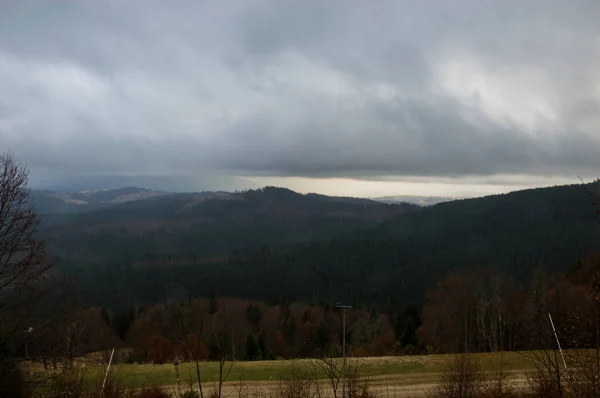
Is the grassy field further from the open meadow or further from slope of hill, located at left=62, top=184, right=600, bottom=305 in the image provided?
slope of hill, located at left=62, top=184, right=600, bottom=305

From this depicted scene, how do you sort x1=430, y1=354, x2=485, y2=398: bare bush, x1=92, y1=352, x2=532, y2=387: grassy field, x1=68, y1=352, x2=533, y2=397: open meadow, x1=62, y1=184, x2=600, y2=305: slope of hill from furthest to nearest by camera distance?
x1=62, y1=184, x2=600, y2=305: slope of hill
x1=92, y1=352, x2=532, y2=387: grassy field
x1=68, y1=352, x2=533, y2=397: open meadow
x1=430, y1=354, x2=485, y2=398: bare bush

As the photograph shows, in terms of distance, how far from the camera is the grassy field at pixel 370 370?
21.4m

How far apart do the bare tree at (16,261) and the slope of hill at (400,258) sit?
88.9m

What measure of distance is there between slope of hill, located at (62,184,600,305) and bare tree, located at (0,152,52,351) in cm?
8889

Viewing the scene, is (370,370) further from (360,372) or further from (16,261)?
(16,261)

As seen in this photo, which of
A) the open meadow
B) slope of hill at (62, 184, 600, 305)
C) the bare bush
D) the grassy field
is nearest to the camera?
the bare bush

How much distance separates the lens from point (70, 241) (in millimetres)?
193125

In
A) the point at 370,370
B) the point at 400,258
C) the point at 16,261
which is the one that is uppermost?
the point at 16,261

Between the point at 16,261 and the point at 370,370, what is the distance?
15513 mm

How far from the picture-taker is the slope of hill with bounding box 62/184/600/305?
376 ft

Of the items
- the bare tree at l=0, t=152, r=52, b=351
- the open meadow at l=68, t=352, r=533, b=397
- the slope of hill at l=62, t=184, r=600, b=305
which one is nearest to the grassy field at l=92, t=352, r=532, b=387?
the open meadow at l=68, t=352, r=533, b=397

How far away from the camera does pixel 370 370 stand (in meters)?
21.9

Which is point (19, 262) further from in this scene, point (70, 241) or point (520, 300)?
point (70, 241)

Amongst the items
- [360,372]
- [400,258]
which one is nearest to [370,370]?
[360,372]
